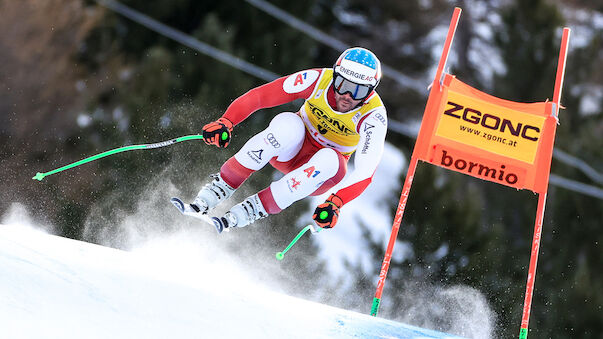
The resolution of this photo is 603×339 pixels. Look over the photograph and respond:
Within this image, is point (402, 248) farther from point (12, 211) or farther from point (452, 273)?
point (12, 211)

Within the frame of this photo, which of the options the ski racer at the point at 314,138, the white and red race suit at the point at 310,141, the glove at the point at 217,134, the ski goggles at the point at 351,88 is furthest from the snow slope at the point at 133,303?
the ski goggles at the point at 351,88

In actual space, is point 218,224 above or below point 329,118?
below

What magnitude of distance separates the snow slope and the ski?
1.26 feet

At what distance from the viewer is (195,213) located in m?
6.66

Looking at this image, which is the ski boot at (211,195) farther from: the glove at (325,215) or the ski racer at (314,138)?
the glove at (325,215)

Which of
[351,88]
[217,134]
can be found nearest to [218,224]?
[217,134]

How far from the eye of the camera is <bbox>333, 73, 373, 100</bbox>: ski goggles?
673cm

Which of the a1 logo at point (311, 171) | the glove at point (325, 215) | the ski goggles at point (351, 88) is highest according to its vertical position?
the ski goggles at point (351, 88)

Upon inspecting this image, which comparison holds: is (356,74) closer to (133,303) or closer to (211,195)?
(211,195)

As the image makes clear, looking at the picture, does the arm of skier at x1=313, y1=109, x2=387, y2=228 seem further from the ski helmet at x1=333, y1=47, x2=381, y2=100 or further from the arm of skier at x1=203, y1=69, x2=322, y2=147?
the arm of skier at x1=203, y1=69, x2=322, y2=147

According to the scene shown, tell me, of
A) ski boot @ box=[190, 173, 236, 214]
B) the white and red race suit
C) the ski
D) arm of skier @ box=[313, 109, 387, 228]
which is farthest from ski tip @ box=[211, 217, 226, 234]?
arm of skier @ box=[313, 109, 387, 228]

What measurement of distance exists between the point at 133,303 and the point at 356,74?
89.0 inches

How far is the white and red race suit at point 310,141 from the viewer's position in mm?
6785

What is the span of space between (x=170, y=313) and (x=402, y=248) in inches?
348
